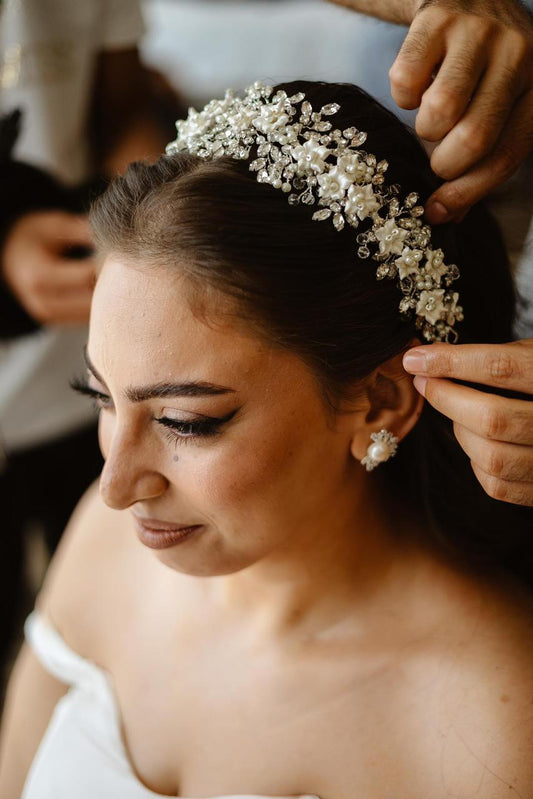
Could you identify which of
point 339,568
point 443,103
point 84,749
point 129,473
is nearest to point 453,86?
point 443,103

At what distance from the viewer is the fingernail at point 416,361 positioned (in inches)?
40.6

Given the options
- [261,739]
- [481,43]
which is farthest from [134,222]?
[261,739]

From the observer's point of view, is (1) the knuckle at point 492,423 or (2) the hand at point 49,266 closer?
(1) the knuckle at point 492,423

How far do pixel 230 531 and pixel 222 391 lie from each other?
23 centimetres

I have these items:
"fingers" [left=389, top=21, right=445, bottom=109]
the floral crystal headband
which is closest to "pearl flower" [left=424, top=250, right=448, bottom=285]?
the floral crystal headband

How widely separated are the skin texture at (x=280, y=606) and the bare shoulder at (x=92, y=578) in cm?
4

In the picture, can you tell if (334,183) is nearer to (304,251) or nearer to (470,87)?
(304,251)

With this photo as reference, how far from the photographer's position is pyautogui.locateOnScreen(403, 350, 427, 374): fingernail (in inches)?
40.6

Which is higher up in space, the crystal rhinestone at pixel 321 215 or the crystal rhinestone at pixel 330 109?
the crystal rhinestone at pixel 330 109

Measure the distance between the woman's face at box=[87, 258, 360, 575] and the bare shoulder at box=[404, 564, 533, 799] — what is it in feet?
1.05

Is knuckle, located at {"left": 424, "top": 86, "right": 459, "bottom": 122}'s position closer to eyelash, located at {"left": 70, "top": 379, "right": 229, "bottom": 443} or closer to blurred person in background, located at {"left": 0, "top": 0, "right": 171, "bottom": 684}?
eyelash, located at {"left": 70, "top": 379, "right": 229, "bottom": 443}

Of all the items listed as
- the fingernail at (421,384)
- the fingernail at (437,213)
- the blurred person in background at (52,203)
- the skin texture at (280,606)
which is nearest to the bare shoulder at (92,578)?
the skin texture at (280,606)

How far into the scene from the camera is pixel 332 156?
1076 mm

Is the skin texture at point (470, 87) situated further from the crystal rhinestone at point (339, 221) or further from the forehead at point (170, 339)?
the forehead at point (170, 339)
